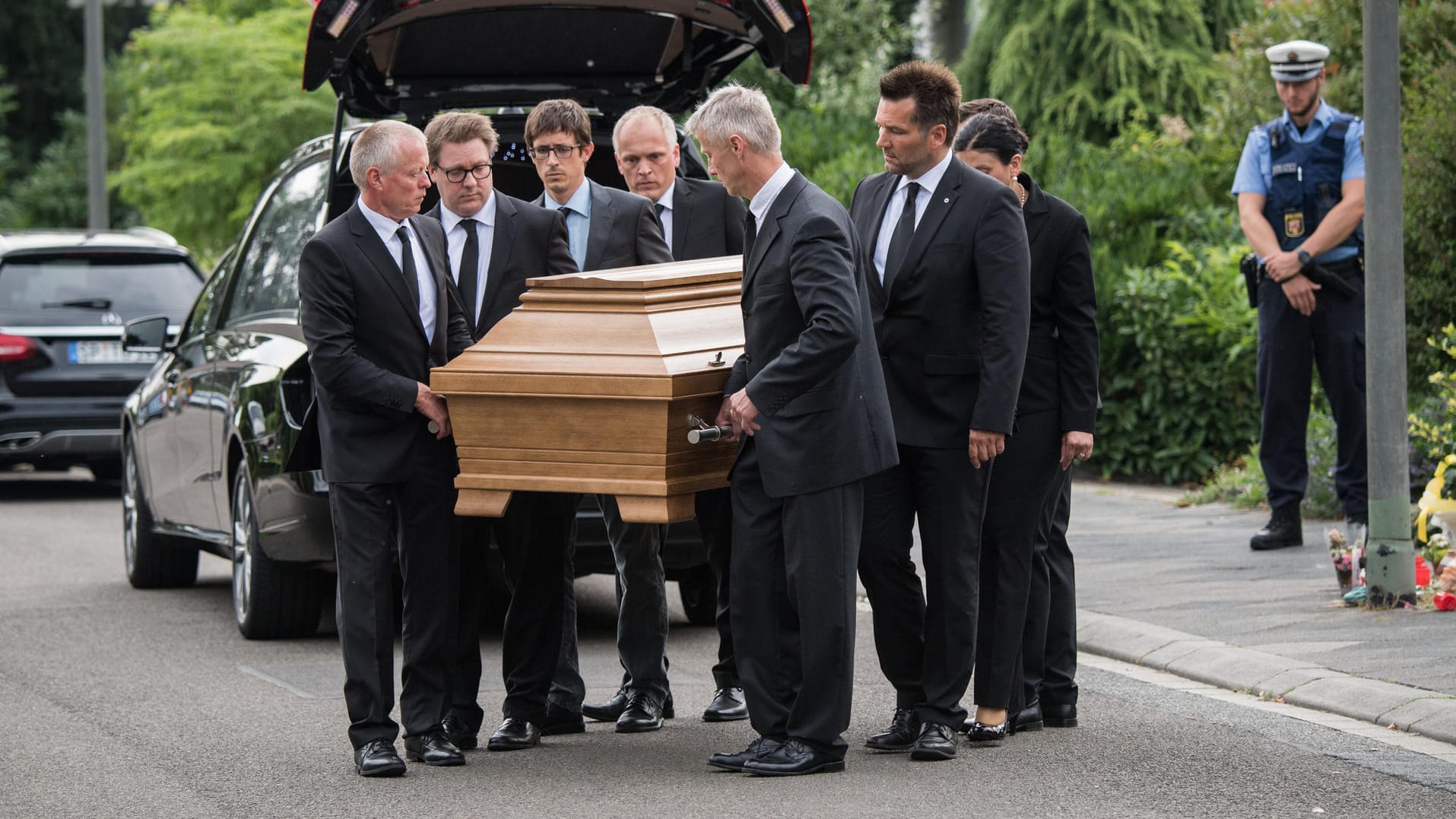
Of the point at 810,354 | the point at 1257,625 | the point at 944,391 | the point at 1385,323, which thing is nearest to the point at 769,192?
the point at 810,354

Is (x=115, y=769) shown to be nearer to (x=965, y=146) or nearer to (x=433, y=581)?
(x=433, y=581)

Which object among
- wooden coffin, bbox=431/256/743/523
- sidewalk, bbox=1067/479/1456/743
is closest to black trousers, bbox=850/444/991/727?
wooden coffin, bbox=431/256/743/523

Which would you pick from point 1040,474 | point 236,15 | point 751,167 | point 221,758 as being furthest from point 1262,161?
point 236,15

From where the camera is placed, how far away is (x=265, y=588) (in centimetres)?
838

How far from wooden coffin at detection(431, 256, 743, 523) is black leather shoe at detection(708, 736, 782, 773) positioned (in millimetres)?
680

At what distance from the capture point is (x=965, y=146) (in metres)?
6.42

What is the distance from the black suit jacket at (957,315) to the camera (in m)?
5.95

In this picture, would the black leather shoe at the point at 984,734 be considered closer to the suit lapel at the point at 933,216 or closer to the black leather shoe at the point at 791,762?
the black leather shoe at the point at 791,762

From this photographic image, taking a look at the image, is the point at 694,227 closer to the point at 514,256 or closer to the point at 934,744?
the point at 514,256

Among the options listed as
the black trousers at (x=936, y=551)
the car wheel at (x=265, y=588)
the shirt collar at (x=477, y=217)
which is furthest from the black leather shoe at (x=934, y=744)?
the car wheel at (x=265, y=588)

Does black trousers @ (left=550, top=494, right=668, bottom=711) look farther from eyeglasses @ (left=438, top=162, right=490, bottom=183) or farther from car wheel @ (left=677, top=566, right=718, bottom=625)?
car wheel @ (left=677, top=566, right=718, bottom=625)

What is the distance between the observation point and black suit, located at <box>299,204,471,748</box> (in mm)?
5898

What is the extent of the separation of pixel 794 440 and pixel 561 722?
1.49m

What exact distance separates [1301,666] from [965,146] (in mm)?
2190
